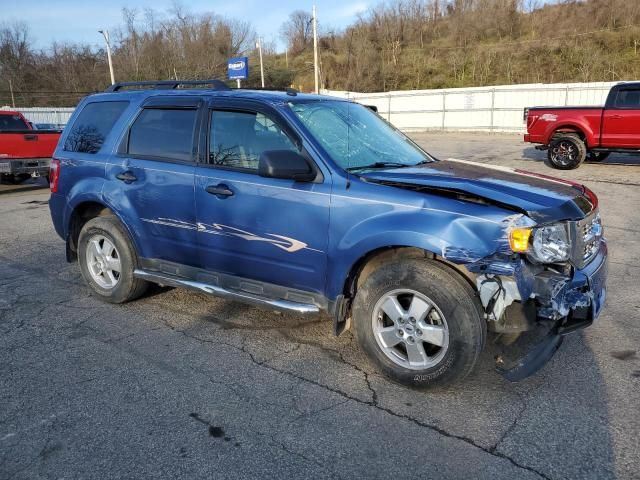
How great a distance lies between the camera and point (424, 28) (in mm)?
60531

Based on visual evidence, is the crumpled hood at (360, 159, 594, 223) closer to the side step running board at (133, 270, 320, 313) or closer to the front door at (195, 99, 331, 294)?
the front door at (195, 99, 331, 294)

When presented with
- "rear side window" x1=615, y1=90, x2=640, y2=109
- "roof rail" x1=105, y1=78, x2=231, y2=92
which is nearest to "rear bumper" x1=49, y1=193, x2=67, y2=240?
"roof rail" x1=105, y1=78, x2=231, y2=92

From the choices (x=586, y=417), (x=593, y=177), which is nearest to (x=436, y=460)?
(x=586, y=417)

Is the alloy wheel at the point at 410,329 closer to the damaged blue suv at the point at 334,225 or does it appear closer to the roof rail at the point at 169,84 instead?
the damaged blue suv at the point at 334,225

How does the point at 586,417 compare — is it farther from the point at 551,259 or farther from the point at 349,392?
the point at 349,392

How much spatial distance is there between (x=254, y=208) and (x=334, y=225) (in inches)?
26.5

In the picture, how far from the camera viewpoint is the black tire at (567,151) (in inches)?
516

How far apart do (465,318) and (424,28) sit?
6374 cm

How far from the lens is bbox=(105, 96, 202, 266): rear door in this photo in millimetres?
4176

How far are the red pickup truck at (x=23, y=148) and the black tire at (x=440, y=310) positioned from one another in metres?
11.0

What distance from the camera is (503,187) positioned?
3369mm

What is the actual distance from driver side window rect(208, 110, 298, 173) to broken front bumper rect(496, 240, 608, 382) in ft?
6.30

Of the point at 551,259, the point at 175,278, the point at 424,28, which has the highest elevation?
the point at 424,28

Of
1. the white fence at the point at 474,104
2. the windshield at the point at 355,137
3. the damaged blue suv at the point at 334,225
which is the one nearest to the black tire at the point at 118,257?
the damaged blue suv at the point at 334,225
